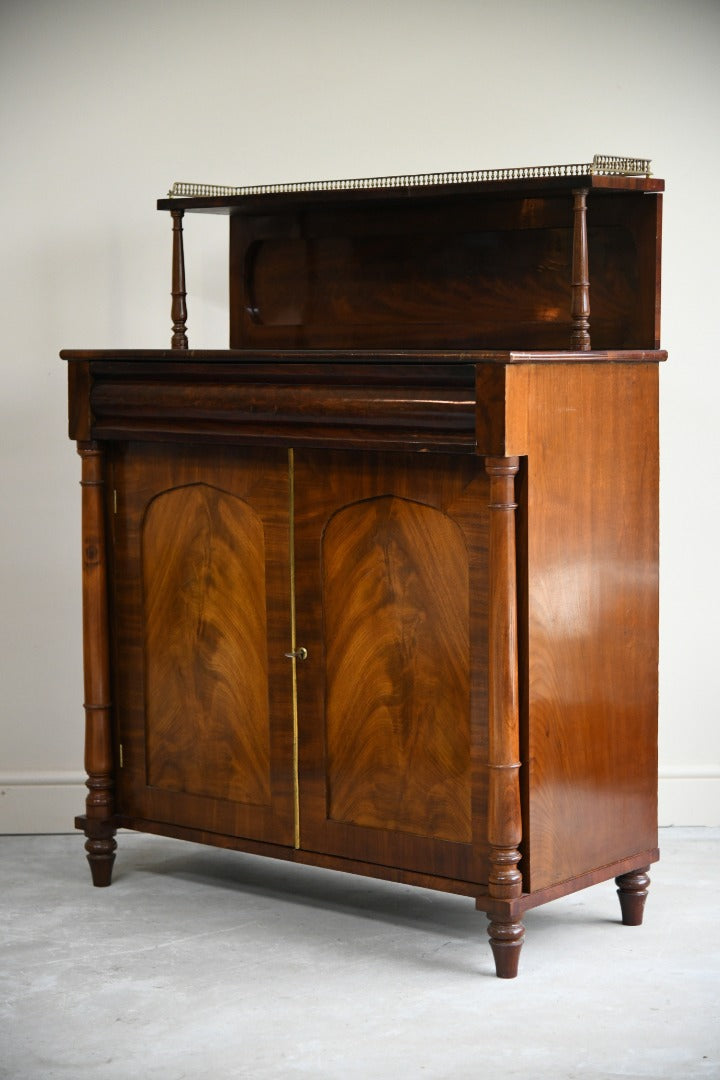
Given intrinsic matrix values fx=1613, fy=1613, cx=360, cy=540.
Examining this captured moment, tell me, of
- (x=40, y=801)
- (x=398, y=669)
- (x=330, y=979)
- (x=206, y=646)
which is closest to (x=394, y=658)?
(x=398, y=669)

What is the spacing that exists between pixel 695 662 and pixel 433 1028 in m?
1.73

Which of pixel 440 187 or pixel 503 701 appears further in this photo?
pixel 440 187

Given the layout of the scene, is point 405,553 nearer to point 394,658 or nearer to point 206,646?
point 394,658

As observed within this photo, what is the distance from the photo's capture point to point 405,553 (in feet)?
11.5

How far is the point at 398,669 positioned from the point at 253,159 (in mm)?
1767

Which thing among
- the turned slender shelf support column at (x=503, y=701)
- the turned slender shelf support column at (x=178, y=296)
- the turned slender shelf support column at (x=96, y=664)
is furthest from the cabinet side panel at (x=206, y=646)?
the turned slender shelf support column at (x=503, y=701)

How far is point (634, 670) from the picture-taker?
12.0 feet

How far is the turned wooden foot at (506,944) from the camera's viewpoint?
3.39 m

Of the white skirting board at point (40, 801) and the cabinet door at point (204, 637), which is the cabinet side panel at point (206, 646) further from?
the white skirting board at point (40, 801)

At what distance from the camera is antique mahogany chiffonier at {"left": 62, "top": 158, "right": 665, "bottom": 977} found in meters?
3.37

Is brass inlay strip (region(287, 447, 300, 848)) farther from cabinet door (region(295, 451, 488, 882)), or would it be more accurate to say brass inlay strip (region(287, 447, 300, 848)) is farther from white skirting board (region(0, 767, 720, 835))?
white skirting board (region(0, 767, 720, 835))

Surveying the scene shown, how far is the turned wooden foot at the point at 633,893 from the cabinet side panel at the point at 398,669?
0.51 m

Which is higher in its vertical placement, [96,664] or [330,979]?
[96,664]

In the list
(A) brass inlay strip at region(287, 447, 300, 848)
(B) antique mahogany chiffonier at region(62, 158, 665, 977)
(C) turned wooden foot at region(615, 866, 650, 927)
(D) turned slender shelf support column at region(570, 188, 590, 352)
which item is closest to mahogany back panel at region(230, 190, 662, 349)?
(B) antique mahogany chiffonier at region(62, 158, 665, 977)
